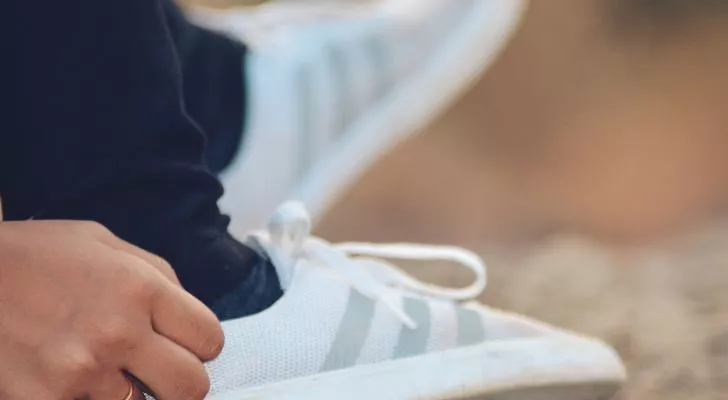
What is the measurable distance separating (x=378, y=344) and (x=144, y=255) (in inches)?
5.4

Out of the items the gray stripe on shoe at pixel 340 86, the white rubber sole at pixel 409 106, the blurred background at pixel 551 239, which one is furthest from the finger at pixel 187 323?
the gray stripe on shoe at pixel 340 86

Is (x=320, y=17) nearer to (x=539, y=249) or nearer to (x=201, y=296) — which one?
(x=539, y=249)

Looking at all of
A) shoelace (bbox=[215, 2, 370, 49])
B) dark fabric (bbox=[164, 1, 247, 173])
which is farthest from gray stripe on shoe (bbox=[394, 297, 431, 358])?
shoelace (bbox=[215, 2, 370, 49])

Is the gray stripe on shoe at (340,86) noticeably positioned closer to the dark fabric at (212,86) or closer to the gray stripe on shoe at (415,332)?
the dark fabric at (212,86)

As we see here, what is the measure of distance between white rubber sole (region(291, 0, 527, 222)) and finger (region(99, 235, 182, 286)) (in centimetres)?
40

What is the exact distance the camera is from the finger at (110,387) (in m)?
0.43

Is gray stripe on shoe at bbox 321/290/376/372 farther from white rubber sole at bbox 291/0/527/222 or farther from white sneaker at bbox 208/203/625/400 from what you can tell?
white rubber sole at bbox 291/0/527/222

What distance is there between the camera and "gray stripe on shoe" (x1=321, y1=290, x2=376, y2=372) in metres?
0.52

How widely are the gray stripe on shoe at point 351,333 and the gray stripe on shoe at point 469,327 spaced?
0.18 ft

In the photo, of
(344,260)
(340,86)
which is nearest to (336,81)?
(340,86)

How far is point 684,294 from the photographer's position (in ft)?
2.48

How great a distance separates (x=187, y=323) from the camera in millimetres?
463

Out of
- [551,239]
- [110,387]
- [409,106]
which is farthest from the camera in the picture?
[409,106]

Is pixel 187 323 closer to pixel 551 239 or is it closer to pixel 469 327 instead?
pixel 469 327
